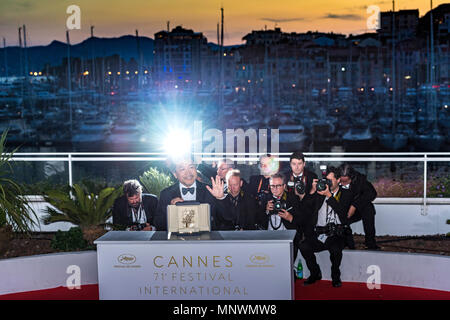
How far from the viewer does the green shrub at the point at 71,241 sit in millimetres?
8664

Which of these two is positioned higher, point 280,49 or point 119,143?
point 280,49

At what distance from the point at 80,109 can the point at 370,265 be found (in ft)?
277

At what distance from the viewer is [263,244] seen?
6.46 meters

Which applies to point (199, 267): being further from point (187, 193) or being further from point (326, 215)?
point (326, 215)

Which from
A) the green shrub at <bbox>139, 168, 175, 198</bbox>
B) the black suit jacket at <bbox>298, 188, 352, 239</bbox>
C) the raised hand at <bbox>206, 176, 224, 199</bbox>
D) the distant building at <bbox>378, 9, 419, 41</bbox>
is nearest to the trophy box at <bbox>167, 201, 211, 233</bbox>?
the raised hand at <bbox>206, 176, 224, 199</bbox>

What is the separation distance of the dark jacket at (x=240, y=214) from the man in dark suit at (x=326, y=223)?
1.68 ft

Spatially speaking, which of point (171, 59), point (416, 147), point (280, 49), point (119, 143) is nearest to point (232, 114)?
point (119, 143)

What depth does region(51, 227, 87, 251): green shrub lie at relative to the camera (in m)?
8.66

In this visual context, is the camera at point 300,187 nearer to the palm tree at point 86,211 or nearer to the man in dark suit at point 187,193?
the man in dark suit at point 187,193

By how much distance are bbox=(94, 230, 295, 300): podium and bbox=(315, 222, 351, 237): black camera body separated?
4.35 feet

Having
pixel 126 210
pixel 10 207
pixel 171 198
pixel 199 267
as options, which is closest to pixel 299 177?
pixel 171 198

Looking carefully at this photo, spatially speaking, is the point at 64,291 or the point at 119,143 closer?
the point at 64,291
